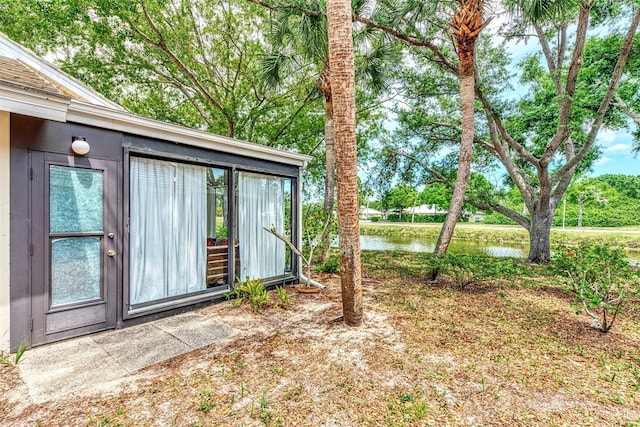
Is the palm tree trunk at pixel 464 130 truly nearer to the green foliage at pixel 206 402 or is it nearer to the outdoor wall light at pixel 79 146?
the green foliage at pixel 206 402

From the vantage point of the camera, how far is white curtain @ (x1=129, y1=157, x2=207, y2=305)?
150 inches

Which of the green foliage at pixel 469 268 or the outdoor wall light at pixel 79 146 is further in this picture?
the green foliage at pixel 469 268

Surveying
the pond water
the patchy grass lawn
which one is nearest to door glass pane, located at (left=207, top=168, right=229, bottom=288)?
the patchy grass lawn

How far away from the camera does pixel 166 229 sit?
13.4 feet

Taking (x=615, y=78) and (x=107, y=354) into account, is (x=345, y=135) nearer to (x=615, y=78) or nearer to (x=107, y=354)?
(x=107, y=354)

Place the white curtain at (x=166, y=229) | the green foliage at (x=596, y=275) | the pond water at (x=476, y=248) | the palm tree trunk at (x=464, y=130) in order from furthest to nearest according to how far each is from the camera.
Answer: the pond water at (x=476, y=248) < the palm tree trunk at (x=464, y=130) < the white curtain at (x=166, y=229) < the green foliage at (x=596, y=275)

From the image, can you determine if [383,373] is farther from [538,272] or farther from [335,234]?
[538,272]

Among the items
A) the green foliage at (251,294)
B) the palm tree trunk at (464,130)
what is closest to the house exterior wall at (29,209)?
the green foliage at (251,294)

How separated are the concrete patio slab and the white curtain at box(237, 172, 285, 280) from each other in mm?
1493

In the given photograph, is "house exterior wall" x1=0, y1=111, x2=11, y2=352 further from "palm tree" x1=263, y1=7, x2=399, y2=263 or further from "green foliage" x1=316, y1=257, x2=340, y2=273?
"green foliage" x1=316, y1=257, x2=340, y2=273

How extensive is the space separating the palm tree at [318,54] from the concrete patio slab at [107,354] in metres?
3.65

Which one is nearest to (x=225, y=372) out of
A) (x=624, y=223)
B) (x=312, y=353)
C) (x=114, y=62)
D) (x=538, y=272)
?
(x=312, y=353)

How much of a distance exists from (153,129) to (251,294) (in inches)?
109

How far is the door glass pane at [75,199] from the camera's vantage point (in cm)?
315
